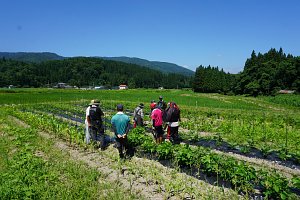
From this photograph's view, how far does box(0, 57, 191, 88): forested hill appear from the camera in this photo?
393 feet

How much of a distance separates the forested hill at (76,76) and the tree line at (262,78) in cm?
6174

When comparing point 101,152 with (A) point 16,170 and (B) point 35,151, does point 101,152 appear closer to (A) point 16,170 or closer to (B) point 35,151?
(B) point 35,151

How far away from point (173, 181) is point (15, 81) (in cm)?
12546

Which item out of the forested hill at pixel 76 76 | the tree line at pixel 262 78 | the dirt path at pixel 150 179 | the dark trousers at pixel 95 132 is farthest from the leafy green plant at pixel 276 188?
the forested hill at pixel 76 76

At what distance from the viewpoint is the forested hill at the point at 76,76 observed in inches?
4716

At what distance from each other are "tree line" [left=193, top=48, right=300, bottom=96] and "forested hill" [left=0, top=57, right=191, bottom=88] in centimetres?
6174

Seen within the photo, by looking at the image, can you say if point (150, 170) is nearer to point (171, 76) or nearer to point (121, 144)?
point (121, 144)

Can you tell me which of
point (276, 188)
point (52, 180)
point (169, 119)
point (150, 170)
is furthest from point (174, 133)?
point (276, 188)

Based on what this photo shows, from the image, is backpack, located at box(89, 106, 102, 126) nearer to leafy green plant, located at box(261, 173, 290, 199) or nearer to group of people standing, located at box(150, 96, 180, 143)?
group of people standing, located at box(150, 96, 180, 143)

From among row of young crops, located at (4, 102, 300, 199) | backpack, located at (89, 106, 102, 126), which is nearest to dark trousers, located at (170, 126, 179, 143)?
row of young crops, located at (4, 102, 300, 199)

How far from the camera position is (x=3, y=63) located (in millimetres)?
133250

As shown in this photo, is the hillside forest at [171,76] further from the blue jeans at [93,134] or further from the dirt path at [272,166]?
the blue jeans at [93,134]

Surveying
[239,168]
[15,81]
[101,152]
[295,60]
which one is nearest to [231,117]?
[101,152]

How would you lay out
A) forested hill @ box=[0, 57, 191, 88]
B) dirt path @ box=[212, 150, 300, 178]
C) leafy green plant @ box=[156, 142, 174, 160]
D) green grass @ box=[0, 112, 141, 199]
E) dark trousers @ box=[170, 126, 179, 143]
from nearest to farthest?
green grass @ box=[0, 112, 141, 199] < dirt path @ box=[212, 150, 300, 178] < leafy green plant @ box=[156, 142, 174, 160] < dark trousers @ box=[170, 126, 179, 143] < forested hill @ box=[0, 57, 191, 88]
